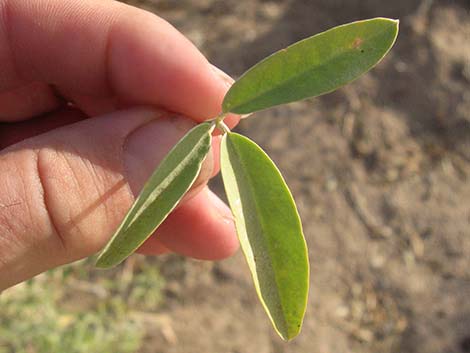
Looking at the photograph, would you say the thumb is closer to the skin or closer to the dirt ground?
the skin

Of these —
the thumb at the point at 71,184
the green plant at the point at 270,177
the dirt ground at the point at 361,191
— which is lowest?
the dirt ground at the point at 361,191

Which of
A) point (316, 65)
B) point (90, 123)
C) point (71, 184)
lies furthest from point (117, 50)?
point (316, 65)

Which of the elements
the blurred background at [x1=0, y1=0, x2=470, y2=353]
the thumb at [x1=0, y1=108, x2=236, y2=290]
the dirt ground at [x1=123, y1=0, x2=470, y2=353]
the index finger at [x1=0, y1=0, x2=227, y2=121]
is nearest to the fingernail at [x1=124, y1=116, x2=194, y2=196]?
the thumb at [x1=0, y1=108, x2=236, y2=290]

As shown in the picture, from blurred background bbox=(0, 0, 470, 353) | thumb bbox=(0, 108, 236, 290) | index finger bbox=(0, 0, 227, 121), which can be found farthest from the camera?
blurred background bbox=(0, 0, 470, 353)

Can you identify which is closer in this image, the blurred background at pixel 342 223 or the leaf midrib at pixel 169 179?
the leaf midrib at pixel 169 179

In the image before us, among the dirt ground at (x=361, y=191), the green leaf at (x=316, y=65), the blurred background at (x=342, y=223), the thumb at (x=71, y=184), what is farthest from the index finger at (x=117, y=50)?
the dirt ground at (x=361, y=191)

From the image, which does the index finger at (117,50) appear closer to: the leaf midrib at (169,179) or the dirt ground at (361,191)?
the leaf midrib at (169,179)

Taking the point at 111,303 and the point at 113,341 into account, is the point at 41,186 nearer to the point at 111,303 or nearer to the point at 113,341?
the point at 113,341
